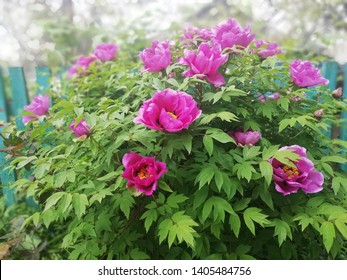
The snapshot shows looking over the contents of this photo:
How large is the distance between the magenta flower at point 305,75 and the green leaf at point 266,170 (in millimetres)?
499

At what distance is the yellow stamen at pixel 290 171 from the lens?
126cm

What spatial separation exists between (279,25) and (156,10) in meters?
1.71

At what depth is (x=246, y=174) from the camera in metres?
1.19

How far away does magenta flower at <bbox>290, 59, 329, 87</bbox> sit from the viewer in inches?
59.3

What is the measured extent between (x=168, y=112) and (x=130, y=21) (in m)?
2.63

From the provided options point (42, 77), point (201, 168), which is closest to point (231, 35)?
point (201, 168)

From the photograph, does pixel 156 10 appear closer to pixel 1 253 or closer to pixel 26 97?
pixel 26 97

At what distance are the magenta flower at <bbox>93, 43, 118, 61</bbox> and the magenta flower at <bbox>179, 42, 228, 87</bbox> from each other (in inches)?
43.8

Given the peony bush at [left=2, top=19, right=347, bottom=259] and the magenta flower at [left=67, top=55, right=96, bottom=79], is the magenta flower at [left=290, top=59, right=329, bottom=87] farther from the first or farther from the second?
the magenta flower at [left=67, top=55, right=96, bottom=79]

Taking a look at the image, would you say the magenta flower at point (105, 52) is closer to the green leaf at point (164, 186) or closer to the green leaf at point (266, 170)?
the green leaf at point (164, 186)

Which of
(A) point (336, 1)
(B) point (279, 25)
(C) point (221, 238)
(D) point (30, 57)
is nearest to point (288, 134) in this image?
(C) point (221, 238)

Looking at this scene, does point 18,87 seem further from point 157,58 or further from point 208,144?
point 208,144

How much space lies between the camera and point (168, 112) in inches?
48.7

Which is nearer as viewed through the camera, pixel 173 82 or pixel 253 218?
pixel 253 218
